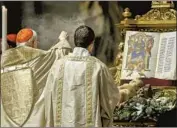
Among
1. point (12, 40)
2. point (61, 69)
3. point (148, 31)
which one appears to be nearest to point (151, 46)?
point (148, 31)

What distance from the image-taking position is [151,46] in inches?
287

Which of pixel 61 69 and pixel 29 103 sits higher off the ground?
pixel 61 69

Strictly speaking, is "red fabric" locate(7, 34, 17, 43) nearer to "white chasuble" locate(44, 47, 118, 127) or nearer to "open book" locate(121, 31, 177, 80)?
"open book" locate(121, 31, 177, 80)

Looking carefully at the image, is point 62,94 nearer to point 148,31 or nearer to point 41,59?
point 41,59

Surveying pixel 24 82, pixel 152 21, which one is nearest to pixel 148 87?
pixel 152 21

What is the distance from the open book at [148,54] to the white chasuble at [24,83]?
0.95 m

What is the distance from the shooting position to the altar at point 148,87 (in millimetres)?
7000

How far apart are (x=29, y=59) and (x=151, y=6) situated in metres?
1.32

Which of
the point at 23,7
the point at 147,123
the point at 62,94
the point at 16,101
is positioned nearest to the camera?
the point at 62,94

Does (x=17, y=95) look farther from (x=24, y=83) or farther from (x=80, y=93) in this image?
(x=80, y=93)

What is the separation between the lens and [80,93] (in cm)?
548

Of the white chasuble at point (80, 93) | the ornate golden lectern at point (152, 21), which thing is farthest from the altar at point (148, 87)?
the white chasuble at point (80, 93)

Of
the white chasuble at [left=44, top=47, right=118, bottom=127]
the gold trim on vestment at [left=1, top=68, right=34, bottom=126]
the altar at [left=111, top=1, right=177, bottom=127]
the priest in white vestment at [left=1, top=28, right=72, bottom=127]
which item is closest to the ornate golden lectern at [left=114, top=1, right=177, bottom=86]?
the altar at [left=111, top=1, right=177, bottom=127]

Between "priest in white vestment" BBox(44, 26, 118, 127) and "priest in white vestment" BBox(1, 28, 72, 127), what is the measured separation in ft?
3.03
